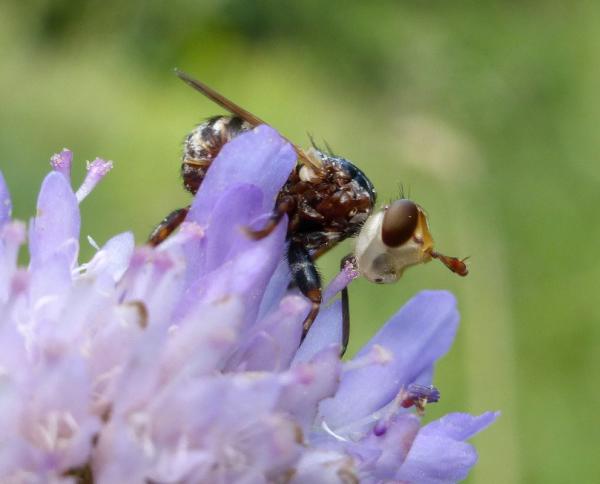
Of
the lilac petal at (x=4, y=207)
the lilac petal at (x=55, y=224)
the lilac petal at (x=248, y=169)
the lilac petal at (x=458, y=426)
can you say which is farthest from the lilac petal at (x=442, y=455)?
the lilac petal at (x=4, y=207)

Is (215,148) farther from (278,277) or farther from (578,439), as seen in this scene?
(578,439)

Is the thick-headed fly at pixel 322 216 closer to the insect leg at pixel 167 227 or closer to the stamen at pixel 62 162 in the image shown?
the insect leg at pixel 167 227

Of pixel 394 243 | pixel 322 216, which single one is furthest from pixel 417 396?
pixel 322 216

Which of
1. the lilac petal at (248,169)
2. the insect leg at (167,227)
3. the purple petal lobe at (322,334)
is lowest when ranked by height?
the purple petal lobe at (322,334)

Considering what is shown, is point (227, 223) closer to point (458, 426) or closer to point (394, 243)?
point (394, 243)

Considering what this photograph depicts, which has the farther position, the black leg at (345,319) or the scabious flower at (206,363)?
the black leg at (345,319)

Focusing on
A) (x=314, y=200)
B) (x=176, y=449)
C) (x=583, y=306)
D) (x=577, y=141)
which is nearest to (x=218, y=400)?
(x=176, y=449)
